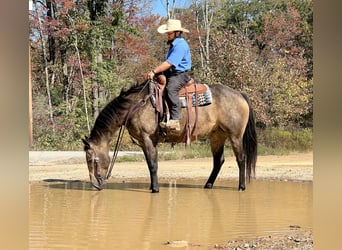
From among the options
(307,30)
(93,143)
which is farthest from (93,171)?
(307,30)

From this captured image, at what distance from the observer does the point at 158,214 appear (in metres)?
4.03

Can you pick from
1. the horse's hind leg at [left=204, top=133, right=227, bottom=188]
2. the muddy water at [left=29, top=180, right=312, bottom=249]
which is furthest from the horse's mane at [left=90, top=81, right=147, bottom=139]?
the horse's hind leg at [left=204, top=133, right=227, bottom=188]

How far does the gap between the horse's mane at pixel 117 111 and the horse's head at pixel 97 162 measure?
120 mm

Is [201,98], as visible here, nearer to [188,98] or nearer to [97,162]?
[188,98]

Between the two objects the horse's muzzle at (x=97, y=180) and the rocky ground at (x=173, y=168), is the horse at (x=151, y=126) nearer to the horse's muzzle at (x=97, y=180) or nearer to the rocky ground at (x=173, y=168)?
the horse's muzzle at (x=97, y=180)

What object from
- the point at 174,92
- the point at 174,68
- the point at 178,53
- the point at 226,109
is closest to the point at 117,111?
the point at 174,92

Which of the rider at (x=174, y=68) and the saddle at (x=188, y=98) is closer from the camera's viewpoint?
the rider at (x=174, y=68)

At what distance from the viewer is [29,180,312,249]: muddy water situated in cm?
302

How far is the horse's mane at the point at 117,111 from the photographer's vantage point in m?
5.39

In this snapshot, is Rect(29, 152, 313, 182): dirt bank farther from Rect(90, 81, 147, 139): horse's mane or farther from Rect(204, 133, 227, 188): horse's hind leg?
Rect(90, 81, 147, 139): horse's mane

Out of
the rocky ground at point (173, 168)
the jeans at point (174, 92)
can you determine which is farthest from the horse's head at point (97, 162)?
the rocky ground at point (173, 168)
